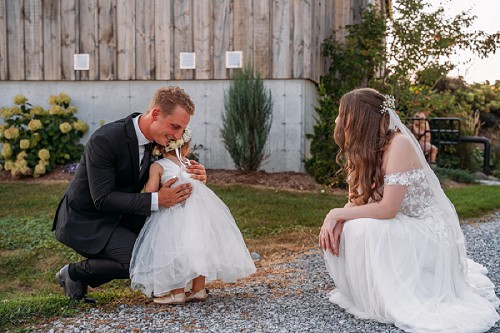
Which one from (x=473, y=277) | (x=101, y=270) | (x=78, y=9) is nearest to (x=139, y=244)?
(x=101, y=270)

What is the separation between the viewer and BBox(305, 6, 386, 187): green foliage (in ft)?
36.8

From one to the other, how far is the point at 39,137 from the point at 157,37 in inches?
103

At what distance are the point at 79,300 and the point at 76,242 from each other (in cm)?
42

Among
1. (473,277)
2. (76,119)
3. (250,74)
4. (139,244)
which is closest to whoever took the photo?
(139,244)

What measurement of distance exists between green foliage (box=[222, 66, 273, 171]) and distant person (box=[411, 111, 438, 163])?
447 cm

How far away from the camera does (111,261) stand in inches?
181

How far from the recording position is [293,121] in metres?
11.5

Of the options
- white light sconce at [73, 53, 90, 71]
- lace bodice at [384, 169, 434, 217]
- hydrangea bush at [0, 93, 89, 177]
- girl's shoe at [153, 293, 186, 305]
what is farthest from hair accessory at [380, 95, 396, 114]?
white light sconce at [73, 53, 90, 71]

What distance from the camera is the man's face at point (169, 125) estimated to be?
4523 millimetres

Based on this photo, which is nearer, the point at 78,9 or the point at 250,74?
the point at 250,74

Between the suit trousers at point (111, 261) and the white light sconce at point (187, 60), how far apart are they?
7345 mm

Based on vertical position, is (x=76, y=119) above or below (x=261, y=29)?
below

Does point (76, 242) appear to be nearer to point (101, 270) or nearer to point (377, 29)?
point (101, 270)

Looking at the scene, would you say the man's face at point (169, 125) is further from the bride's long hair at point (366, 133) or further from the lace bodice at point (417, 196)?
the lace bodice at point (417, 196)
